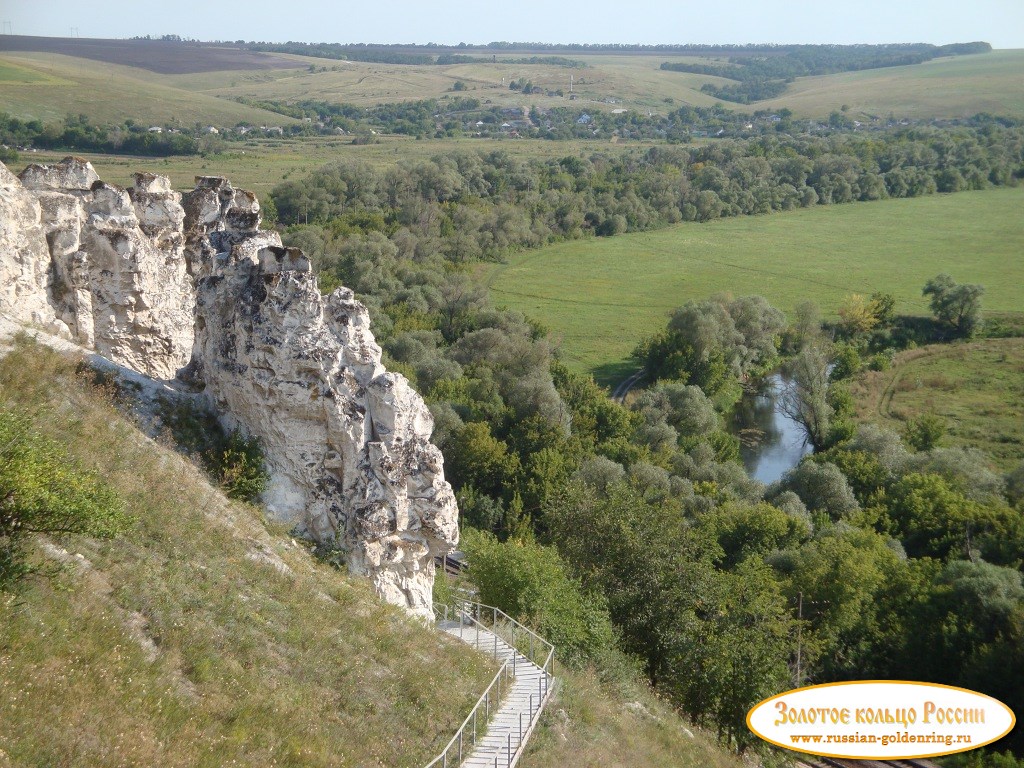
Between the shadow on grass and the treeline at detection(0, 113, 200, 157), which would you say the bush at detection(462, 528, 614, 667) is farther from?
the treeline at detection(0, 113, 200, 157)

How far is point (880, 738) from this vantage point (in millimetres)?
20156

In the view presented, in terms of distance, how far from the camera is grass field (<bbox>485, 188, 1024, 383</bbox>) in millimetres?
74062

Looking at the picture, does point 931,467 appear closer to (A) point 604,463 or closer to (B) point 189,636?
(A) point 604,463

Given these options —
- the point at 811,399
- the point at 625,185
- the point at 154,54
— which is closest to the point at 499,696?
the point at 811,399

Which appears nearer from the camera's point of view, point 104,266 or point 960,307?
point 104,266

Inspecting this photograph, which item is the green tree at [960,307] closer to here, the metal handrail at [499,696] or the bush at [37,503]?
the metal handrail at [499,696]

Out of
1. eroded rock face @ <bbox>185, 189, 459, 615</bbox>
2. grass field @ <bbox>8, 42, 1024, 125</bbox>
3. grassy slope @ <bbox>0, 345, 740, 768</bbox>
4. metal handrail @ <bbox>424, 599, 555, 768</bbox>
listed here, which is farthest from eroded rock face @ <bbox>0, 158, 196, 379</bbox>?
grass field @ <bbox>8, 42, 1024, 125</bbox>

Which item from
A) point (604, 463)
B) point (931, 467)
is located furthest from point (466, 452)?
point (931, 467)

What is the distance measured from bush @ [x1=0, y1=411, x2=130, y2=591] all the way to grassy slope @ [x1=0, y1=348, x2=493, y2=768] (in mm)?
578

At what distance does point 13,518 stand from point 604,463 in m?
32.5

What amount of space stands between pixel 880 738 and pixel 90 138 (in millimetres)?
75429

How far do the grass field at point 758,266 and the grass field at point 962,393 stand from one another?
994 cm

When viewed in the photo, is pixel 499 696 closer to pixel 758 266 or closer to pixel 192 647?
pixel 192 647

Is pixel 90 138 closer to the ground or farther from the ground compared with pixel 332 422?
farther from the ground
